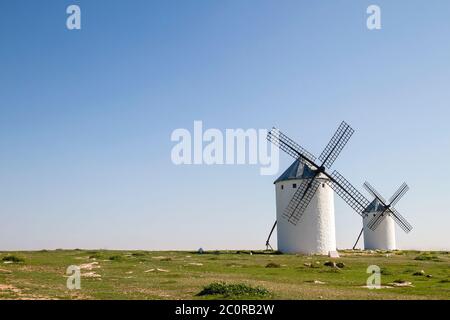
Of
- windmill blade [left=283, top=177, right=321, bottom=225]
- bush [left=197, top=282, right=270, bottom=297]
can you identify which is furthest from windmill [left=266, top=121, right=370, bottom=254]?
bush [left=197, top=282, right=270, bottom=297]

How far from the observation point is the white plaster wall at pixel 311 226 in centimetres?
5569

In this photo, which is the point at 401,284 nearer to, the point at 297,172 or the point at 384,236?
the point at 297,172

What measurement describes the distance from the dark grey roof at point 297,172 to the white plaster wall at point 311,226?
575 millimetres

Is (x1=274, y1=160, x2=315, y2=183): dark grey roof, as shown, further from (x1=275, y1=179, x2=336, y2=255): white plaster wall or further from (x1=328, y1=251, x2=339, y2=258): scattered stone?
(x1=328, y1=251, x2=339, y2=258): scattered stone

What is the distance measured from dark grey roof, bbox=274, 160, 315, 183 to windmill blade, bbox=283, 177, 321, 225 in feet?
2.88

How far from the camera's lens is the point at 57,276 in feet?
93.5

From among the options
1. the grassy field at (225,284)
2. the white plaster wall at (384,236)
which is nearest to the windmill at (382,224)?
the white plaster wall at (384,236)

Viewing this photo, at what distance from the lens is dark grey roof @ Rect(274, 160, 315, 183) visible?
56.1 m

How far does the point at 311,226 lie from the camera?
5578 centimetres

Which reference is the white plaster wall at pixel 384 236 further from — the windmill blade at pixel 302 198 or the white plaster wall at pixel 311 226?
the windmill blade at pixel 302 198

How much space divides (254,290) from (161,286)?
19.3 feet

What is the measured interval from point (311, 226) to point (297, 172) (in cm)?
682
